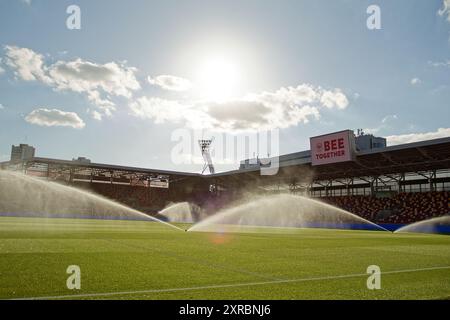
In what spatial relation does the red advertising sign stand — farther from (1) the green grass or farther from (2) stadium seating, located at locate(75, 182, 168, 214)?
(2) stadium seating, located at locate(75, 182, 168, 214)

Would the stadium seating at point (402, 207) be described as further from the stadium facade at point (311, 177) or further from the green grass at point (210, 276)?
the green grass at point (210, 276)

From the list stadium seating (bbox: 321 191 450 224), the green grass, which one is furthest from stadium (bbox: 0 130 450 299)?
stadium seating (bbox: 321 191 450 224)

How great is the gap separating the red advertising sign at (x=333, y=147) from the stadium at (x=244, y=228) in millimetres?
145

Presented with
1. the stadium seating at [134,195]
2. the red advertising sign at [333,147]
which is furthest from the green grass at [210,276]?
the stadium seating at [134,195]

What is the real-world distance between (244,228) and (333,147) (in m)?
15.6

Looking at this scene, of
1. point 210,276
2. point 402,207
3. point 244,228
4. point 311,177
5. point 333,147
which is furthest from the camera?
point 311,177

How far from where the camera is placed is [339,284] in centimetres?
726

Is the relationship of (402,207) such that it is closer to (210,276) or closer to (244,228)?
(244,228)

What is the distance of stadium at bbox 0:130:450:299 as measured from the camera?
6992 millimetres

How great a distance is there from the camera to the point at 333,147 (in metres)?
44.5

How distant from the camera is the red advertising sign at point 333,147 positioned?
141ft

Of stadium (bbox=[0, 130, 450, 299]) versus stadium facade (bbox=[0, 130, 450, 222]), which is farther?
stadium facade (bbox=[0, 130, 450, 222])

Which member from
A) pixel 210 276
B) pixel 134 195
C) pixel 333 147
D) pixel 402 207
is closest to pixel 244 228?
pixel 333 147

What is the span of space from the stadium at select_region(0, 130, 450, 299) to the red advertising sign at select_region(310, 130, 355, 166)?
14 centimetres
